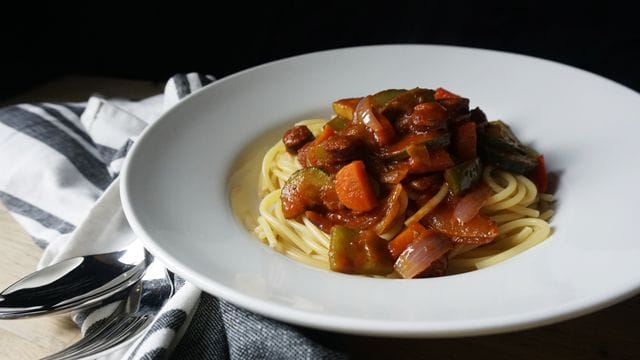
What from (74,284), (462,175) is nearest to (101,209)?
(74,284)

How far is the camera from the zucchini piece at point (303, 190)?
135 inches

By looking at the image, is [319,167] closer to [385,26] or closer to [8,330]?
[8,330]

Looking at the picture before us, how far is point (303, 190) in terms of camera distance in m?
3.49

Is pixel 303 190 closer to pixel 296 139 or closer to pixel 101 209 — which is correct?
pixel 296 139

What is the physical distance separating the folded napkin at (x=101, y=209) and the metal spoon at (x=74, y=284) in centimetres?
9

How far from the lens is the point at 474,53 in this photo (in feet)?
15.3

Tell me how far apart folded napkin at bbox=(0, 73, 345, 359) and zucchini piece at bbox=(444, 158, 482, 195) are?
1071 millimetres

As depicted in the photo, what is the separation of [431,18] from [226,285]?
554 centimetres

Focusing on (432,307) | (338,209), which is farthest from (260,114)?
(432,307)

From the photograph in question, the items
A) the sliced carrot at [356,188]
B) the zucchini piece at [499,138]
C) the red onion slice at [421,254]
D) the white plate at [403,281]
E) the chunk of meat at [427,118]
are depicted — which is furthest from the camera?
the zucchini piece at [499,138]

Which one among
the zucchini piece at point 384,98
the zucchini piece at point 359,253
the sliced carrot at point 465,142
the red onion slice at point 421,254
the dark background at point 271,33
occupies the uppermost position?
the zucchini piece at point 384,98

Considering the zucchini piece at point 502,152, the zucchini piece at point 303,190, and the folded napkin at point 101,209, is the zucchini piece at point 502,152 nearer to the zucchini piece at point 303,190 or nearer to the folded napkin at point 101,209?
the zucchini piece at point 303,190

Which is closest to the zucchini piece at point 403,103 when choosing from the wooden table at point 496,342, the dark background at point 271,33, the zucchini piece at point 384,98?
the zucchini piece at point 384,98

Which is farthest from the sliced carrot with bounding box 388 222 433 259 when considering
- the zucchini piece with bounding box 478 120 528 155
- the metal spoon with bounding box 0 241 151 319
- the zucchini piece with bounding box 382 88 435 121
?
the metal spoon with bounding box 0 241 151 319
